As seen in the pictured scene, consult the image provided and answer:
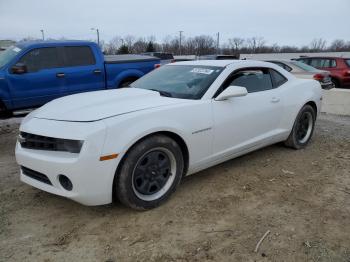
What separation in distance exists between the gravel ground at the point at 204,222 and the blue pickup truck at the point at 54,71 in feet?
7.80

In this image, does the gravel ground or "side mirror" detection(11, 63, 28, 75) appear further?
"side mirror" detection(11, 63, 28, 75)

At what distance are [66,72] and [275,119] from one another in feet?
14.6

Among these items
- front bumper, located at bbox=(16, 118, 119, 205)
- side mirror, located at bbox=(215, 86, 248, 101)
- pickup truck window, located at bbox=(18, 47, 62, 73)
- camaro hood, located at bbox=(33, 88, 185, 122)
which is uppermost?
pickup truck window, located at bbox=(18, 47, 62, 73)

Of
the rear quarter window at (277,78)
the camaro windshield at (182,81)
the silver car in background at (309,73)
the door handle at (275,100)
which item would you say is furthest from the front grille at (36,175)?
the silver car in background at (309,73)

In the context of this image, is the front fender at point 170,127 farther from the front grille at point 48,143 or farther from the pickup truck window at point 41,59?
the pickup truck window at point 41,59

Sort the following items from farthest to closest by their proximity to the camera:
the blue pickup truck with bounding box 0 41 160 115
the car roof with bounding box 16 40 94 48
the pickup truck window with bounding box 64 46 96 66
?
the pickup truck window with bounding box 64 46 96 66 → the car roof with bounding box 16 40 94 48 → the blue pickup truck with bounding box 0 41 160 115

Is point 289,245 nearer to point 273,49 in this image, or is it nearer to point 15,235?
point 15,235

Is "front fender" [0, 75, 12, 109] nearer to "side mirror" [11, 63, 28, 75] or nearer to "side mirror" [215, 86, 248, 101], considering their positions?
"side mirror" [11, 63, 28, 75]

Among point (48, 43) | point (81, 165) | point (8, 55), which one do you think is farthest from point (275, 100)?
point (8, 55)

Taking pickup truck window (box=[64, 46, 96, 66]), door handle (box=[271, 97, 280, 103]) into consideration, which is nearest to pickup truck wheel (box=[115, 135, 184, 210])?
door handle (box=[271, 97, 280, 103])

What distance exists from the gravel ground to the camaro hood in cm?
96

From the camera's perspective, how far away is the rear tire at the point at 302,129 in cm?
511

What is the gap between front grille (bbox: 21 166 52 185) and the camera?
3.08 meters

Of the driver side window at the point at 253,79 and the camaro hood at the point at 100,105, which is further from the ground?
the driver side window at the point at 253,79
